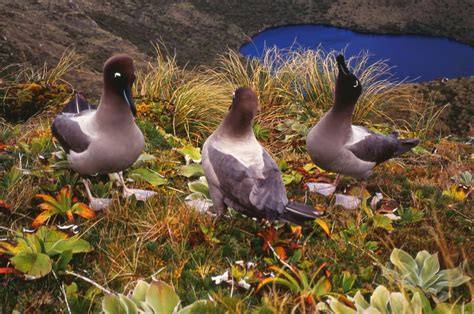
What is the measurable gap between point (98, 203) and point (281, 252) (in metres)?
1.58

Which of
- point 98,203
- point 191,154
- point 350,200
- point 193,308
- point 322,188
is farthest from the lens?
point 191,154

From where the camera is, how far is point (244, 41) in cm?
Result: 9731

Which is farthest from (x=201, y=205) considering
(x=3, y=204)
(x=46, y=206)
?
(x=3, y=204)

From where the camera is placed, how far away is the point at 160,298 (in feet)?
8.25

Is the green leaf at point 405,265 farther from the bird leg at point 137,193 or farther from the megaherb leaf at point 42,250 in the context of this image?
the bird leg at point 137,193

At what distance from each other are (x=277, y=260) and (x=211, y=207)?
94 centimetres

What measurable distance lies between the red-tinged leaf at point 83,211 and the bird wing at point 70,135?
512mm

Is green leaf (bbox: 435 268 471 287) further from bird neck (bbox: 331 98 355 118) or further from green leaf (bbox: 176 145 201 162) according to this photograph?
green leaf (bbox: 176 145 201 162)

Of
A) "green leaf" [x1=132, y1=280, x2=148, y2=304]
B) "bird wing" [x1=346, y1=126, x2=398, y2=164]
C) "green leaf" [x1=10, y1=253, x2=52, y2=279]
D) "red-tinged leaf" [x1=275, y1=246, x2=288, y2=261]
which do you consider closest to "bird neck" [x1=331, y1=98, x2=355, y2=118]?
"bird wing" [x1=346, y1=126, x2=398, y2=164]

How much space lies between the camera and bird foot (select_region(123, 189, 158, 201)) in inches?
170

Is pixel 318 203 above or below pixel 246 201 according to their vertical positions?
below

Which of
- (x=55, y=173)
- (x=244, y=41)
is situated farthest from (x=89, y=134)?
(x=244, y=41)

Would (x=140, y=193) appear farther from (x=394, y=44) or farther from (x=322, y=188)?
(x=394, y=44)

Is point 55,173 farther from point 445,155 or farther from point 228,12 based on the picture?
point 228,12
